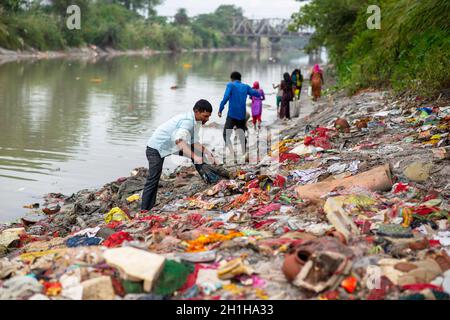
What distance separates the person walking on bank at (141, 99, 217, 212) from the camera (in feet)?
23.2

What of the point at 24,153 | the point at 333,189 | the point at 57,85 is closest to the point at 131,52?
the point at 57,85

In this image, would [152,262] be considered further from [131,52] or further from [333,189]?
[131,52]

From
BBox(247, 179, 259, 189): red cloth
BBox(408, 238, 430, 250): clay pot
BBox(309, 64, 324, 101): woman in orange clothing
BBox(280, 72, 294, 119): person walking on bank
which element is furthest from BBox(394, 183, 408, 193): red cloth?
BBox(309, 64, 324, 101): woman in orange clothing

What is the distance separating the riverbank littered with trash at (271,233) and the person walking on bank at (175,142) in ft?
1.15

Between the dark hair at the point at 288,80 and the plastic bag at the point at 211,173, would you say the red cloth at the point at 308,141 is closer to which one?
the plastic bag at the point at 211,173

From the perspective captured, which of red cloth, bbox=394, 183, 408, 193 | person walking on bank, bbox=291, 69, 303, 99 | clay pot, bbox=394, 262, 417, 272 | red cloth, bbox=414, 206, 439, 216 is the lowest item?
clay pot, bbox=394, 262, 417, 272

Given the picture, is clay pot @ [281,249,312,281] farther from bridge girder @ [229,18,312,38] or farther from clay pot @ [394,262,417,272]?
bridge girder @ [229,18,312,38]

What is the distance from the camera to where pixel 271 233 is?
211 inches

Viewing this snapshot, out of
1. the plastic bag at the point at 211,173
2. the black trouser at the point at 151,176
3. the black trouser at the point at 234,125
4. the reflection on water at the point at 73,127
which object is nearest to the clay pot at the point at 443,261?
the black trouser at the point at 151,176

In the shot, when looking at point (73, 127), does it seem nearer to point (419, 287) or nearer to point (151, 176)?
point (151, 176)

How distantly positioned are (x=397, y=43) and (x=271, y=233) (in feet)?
33.4

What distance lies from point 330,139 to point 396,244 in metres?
4.96

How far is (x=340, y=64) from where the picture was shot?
81.3 ft
